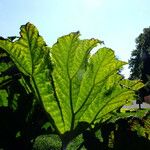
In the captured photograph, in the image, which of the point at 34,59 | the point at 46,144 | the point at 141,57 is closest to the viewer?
the point at 34,59

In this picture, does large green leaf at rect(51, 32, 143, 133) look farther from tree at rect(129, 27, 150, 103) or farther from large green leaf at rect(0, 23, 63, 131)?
tree at rect(129, 27, 150, 103)

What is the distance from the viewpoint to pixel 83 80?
5.42ft

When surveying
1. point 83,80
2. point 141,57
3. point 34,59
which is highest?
point 141,57

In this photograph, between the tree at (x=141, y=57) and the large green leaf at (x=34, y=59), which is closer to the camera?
the large green leaf at (x=34, y=59)

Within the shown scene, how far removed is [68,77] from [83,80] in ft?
0.26

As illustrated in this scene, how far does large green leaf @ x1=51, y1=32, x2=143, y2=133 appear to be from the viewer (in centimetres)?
159

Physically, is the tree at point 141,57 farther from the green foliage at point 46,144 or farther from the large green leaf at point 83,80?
the large green leaf at point 83,80

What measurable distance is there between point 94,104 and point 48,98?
0.74 feet

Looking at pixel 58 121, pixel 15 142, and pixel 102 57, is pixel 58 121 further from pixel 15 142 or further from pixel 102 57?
pixel 102 57

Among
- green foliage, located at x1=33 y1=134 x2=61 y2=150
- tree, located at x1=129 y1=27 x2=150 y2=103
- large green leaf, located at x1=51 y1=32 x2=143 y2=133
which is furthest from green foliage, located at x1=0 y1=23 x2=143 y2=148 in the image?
tree, located at x1=129 y1=27 x2=150 y2=103

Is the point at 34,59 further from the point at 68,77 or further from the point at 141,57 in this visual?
the point at 141,57

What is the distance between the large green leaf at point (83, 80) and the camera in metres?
1.59

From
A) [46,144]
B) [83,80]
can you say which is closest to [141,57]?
[46,144]

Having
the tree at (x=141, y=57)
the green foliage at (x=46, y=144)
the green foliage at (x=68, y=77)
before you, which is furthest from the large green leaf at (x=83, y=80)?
the tree at (x=141, y=57)
